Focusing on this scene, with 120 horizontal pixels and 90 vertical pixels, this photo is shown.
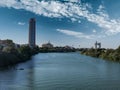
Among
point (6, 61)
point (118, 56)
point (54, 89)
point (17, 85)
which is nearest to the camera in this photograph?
point (54, 89)

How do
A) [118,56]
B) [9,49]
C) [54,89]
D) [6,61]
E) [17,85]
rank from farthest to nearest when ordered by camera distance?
[118,56] → [9,49] → [6,61] → [17,85] → [54,89]

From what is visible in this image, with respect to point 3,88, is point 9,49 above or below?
above

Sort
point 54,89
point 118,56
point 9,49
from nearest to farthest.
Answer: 1. point 54,89
2. point 9,49
3. point 118,56

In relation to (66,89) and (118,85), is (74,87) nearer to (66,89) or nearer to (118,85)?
(66,89)

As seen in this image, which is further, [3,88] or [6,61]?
[6,61]

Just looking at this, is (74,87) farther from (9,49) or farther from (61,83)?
(9,49)

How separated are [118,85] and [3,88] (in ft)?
59.3

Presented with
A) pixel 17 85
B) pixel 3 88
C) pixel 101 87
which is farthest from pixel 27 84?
pixel 101 87

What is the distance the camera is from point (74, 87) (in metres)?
36.3

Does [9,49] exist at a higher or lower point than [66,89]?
higher

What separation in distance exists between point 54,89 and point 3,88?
7.66 metres

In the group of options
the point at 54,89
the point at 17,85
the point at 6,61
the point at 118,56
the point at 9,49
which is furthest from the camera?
the point at 118,56

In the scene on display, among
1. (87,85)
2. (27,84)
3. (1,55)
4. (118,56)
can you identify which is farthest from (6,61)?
(118,56)

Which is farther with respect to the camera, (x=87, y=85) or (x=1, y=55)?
(x=1, y=55)
